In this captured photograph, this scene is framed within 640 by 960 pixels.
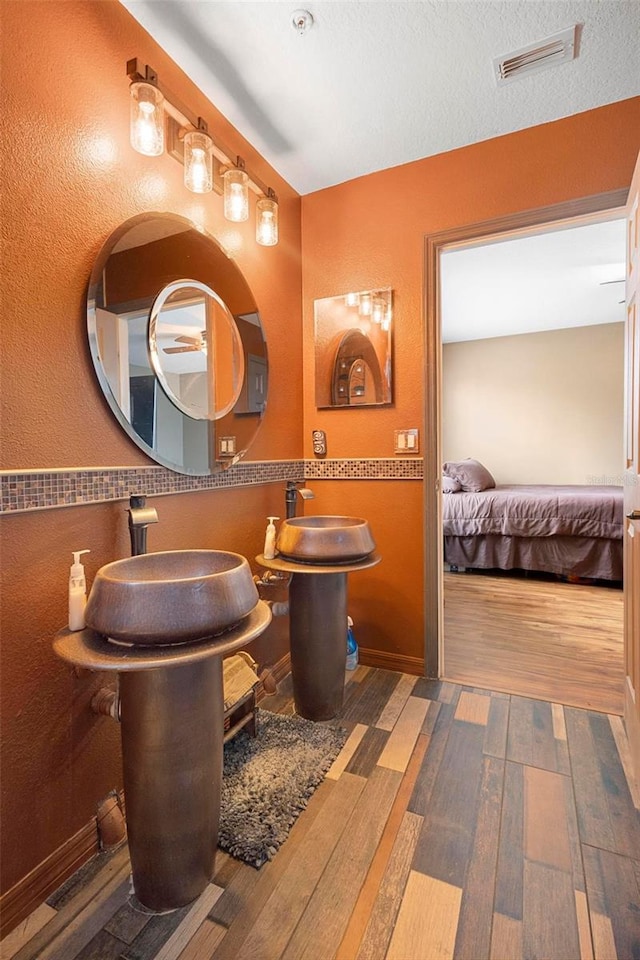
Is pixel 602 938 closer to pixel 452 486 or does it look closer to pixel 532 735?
pixel 532 735

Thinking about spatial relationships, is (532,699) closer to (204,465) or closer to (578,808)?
(578,808)

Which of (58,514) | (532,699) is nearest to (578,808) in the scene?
(532,699)

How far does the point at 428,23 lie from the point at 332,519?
1.86 m

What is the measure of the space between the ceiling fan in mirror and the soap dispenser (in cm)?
78

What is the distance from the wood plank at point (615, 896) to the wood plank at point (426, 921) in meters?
0.32

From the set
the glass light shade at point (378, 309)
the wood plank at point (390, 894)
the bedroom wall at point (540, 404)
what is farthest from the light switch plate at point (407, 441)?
the bedroom wall at point (540, 404)

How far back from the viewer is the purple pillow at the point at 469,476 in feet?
14.7

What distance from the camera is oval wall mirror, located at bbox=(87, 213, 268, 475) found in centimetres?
134

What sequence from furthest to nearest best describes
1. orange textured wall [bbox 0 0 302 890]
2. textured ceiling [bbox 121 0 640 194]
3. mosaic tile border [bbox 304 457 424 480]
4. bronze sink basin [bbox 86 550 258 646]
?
mosaic tile border [bbox 304 457 424 480] < textured ceiling [bbox 121 0 640 194] < orange textured wall [bbox 0 0 302 890] < bronze sink basin [bbox 86 550 258 646]

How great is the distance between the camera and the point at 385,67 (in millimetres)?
1651

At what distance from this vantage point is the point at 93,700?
4.03ft

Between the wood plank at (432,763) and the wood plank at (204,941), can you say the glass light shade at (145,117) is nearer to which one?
the wood plank at (204,941)

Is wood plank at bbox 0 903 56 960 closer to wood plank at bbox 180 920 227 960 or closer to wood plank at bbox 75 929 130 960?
wood plank at bbox 75 929 130 960

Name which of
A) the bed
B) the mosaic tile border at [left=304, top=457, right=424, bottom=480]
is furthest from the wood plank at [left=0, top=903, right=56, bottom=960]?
the bed
